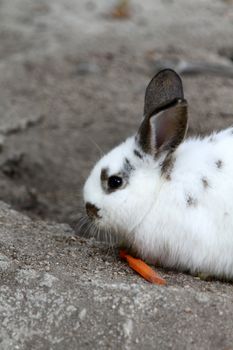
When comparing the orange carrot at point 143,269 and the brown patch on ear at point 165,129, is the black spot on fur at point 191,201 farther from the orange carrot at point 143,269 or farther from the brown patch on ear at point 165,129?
the orange carrot at point 143,269

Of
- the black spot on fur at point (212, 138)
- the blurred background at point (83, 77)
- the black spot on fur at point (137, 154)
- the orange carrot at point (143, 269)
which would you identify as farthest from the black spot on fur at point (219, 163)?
the blurred background at point (83, 77)

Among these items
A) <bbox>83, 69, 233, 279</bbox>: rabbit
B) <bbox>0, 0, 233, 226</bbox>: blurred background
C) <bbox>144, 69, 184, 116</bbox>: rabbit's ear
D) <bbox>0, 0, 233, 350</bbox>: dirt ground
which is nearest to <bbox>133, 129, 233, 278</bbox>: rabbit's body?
<bbox>83, 69, 233, 279</bbox>: rabbit

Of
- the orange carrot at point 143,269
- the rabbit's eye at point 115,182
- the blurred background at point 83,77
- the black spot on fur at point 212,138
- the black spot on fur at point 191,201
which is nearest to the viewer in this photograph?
the orange carrot at point 143,269

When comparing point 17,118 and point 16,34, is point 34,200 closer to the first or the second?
point 17,118

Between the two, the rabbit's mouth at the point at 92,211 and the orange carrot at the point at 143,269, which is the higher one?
the rabbit's mouth at the point at 92,211

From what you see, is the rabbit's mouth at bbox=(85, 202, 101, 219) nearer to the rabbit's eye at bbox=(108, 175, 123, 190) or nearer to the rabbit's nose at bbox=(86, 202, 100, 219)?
the rabbit's nose at bbox=(86, 202, 100, 219)

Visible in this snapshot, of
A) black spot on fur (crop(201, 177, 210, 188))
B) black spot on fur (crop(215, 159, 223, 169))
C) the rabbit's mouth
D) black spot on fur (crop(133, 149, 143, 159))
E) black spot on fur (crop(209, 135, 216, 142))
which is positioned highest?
black spot on fur (crop(209, 135, 216, 142))
